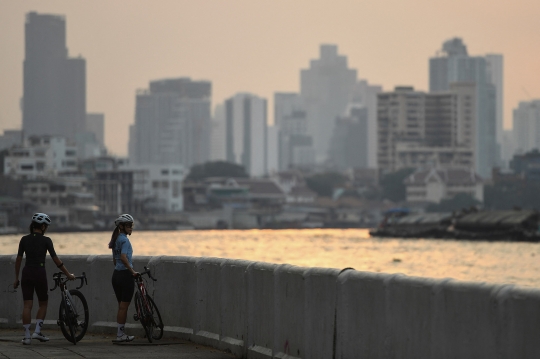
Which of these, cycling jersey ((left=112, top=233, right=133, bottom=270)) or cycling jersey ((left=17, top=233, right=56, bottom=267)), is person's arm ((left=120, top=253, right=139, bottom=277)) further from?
cycling jersey ((left=17, top=233, right=56, bottom=267))

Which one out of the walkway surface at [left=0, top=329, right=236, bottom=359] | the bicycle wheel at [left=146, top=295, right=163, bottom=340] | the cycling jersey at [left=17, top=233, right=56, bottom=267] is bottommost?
the walkway surface at [left=0, top=329, right=236, bottom=359]

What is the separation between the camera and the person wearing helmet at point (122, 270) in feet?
59.4

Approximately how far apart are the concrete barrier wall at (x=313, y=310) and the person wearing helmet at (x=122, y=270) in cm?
100

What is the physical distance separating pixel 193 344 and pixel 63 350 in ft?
6.53

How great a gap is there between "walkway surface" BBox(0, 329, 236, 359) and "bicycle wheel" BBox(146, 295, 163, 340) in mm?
115

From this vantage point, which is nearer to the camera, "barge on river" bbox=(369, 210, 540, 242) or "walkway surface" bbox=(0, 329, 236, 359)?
"walkway surface" bbox=(0, 329, 236, 359)

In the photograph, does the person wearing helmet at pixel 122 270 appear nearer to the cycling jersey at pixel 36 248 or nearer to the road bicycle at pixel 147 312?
the road bicycle at pixel 147 312

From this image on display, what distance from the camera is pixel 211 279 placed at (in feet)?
60.1

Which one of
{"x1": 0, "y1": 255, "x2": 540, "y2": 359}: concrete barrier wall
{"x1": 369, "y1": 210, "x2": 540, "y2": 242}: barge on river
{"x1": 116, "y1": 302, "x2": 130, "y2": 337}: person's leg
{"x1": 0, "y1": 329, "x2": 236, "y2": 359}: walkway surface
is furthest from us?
{"x1": 369, "y1": 210, "x2": 540, "y2": 242}: barge on river

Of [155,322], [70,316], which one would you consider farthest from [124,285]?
[70,316]

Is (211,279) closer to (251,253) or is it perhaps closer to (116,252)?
(116,252)

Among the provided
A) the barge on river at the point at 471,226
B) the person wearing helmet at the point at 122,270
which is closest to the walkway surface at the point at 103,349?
the person wearing helmet at the point at 122,270

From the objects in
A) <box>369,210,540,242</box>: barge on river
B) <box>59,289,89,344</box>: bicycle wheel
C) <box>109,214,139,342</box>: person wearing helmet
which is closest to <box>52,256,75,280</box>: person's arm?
<box>59,289,89,344</box>: bicycle wheel

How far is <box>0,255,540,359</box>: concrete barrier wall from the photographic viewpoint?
38.9 ft
